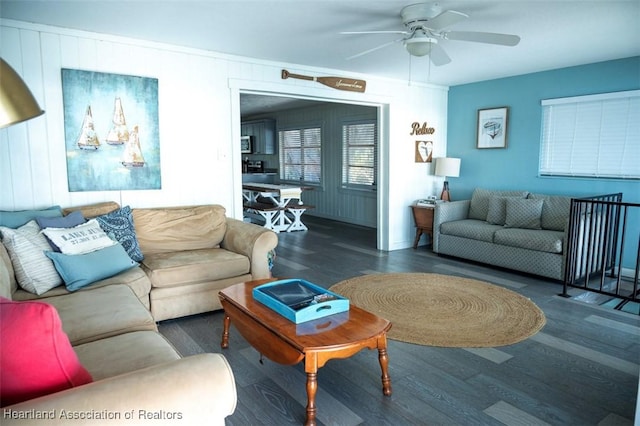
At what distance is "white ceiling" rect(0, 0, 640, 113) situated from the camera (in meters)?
2.90

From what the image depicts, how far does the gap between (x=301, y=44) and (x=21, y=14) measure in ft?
7.15

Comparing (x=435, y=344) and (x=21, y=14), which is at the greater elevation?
(x=21, y=14)

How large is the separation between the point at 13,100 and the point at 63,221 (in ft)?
8.06

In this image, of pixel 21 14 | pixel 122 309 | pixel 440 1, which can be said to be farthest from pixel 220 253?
pixel 440 1

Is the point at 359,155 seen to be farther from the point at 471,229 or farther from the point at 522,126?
the point at 471,229

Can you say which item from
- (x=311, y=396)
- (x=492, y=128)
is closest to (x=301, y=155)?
(x=492, y=128)

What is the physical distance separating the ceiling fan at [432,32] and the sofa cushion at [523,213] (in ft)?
8.00

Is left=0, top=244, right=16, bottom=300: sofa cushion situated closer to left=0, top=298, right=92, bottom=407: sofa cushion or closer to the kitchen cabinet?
left=0, top=298, right=92, bottom=407: sofa cushion

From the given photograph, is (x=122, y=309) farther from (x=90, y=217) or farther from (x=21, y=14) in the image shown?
(x=21, y=14)

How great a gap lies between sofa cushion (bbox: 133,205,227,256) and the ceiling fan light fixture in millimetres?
2264

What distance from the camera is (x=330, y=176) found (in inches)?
345

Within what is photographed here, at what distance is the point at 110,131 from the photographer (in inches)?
145

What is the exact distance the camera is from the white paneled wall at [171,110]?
3.30 metres

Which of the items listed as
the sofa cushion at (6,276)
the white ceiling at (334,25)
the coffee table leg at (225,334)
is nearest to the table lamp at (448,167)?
the white ceiling at (334,25)
